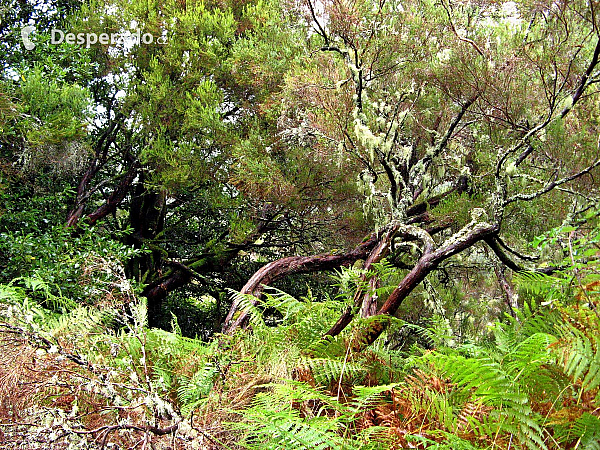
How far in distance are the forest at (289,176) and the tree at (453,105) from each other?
29mm

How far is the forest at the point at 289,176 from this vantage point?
1960mm

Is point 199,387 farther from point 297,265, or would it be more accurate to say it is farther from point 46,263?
point 46,263

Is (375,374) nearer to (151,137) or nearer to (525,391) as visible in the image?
(525,391)

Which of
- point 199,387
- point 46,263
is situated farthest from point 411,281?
point 46,263

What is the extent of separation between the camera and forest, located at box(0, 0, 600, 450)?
6.43 ft

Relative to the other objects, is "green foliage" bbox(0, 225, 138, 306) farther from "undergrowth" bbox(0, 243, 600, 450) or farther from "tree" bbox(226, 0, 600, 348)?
"undergrowth" bbox(0, 243, 600, 450)

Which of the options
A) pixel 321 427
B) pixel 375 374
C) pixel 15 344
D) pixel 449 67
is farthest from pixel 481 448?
pixel 449 67

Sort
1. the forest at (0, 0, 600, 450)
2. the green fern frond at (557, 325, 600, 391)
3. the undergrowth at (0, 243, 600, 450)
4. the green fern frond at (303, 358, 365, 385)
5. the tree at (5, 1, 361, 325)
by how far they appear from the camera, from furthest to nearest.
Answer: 1. the tree at (5, 1, 361, 325)
2. the forest at (0, 0, 600, 450)
3. the green fern frond at (303, 358, 365, 385)
4. the undergrowth at (0, 243, 600, 450)
5. the green fern frond at (557, 325, 600, 391)

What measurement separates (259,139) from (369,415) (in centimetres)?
400

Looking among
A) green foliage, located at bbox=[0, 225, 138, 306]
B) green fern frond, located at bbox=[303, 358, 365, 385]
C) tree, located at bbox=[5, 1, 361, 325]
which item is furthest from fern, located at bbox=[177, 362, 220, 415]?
tree, located at bbox=[5, 1, 361, 325]

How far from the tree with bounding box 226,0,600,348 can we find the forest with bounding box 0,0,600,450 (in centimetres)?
3

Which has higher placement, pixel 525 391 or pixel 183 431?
pixel 525 391

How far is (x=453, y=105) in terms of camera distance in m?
4.71

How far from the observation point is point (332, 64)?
15.1 ft
